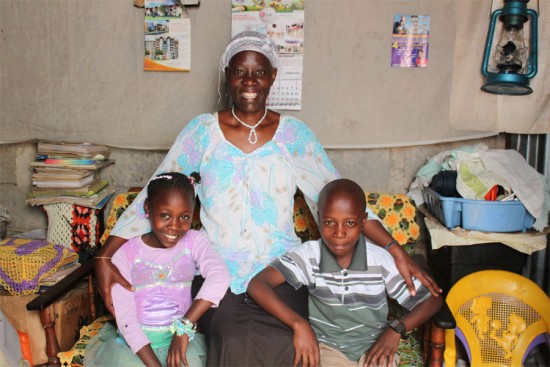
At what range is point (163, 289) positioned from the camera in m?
2.14

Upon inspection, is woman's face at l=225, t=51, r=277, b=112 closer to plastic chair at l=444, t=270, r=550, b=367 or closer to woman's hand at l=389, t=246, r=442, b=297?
woman's hand at l=389, t=246, r=442, b=297

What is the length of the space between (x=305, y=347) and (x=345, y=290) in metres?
0.30

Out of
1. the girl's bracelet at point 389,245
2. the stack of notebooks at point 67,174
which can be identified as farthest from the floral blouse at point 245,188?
the stack of notebooks at point 67,174

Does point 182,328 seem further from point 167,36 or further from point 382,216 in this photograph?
point 167,36

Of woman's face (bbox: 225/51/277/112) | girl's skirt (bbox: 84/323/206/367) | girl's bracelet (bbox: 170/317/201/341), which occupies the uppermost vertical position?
woman's face (bbox: 225/51/277/112)

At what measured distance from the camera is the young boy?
6.38 feet

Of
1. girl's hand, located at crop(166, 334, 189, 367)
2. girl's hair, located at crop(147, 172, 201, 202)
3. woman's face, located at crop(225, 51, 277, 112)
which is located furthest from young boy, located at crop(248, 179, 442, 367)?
woman's face, located at crop(225, 51, 277, 112)

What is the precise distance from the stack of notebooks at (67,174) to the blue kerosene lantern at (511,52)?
2.52 meters

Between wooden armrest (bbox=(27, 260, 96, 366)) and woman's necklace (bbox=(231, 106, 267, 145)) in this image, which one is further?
woman's necklace (bbox=(231, 106, 267, 145))

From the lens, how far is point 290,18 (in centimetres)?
298

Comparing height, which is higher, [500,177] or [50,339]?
[500,177]

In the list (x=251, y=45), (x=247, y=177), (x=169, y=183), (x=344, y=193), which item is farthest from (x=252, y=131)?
(x=344, y=193)

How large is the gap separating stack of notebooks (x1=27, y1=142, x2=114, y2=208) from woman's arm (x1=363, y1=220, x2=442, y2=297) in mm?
1808

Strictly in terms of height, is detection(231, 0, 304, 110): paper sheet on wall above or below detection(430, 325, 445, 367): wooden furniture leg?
above
